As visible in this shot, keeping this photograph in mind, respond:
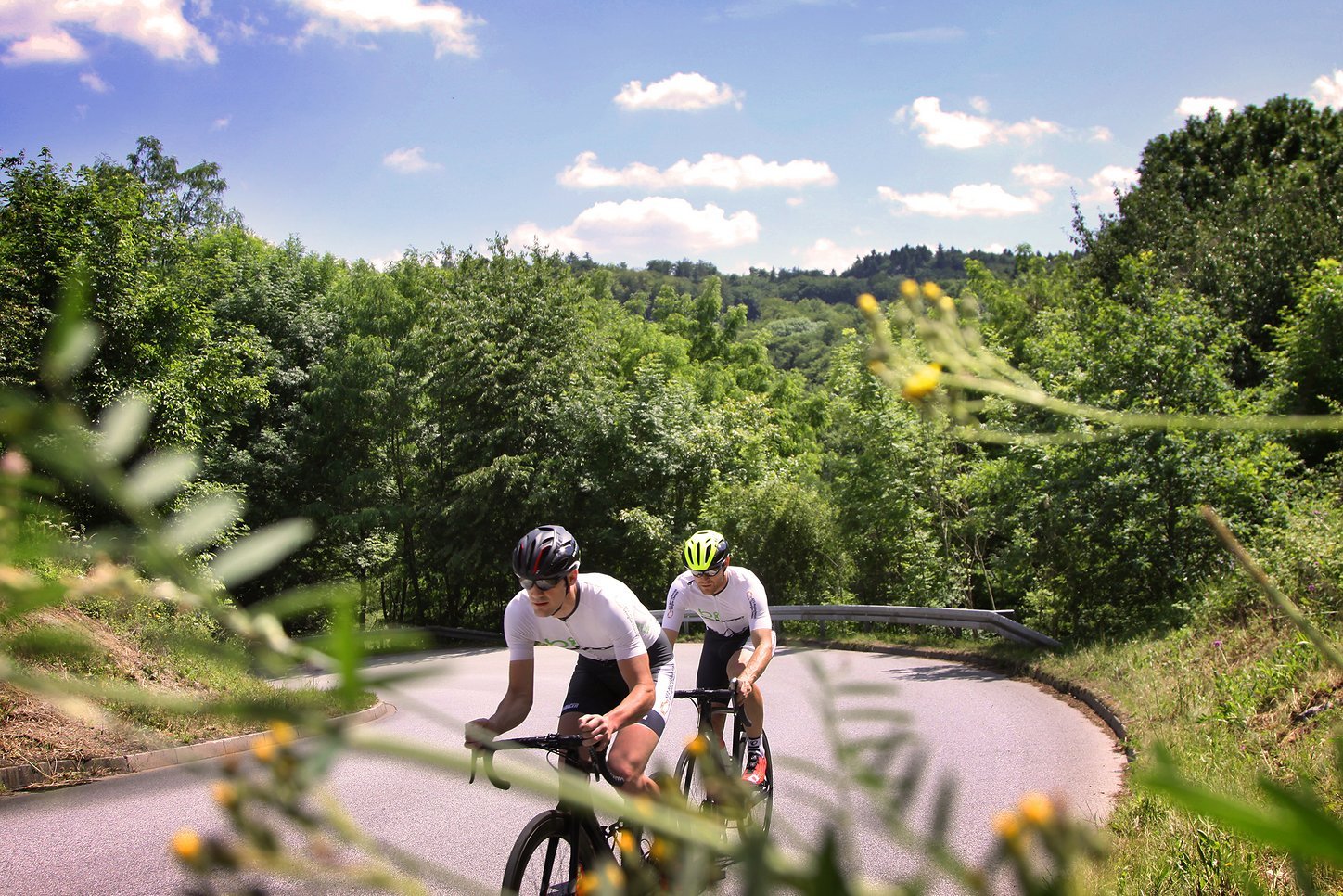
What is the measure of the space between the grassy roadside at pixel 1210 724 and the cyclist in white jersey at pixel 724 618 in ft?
7.33

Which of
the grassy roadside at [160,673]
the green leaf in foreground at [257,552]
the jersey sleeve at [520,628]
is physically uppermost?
the green leaf in foreground at [257,552]

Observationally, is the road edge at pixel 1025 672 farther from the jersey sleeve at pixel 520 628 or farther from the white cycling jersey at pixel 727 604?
the jersey sleeve at pixel 520 628

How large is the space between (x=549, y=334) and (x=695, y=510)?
272 inches

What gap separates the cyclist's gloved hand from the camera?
4582 millimetres

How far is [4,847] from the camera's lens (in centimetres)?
747

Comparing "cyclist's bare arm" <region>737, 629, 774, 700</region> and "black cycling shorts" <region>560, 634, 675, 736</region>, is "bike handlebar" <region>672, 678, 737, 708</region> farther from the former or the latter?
"black cycling shorts" <region>560, 634, 675, 736</region>

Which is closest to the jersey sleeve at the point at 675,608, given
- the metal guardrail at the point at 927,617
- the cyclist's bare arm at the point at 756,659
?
the cyclist's bare arm at the point at 756,659

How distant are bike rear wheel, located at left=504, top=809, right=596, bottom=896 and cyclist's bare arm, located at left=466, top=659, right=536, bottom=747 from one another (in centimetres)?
44

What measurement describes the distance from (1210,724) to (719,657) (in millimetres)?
3622

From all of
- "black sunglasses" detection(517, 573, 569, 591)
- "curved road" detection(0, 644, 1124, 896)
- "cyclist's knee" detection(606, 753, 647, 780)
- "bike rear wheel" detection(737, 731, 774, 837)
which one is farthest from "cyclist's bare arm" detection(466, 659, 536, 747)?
"bike rear wheel" detection(737, 731, 774, 837)

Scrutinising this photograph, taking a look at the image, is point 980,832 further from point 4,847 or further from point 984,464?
point 984,464

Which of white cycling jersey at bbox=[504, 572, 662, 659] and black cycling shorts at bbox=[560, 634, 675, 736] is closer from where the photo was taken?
white cycling jersey at bbox=[504, 572, 662, 659]

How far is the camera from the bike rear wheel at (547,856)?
441cm

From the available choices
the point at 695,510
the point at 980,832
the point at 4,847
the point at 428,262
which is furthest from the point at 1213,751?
the point at 428,262
